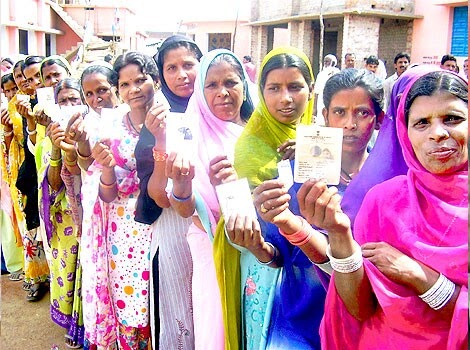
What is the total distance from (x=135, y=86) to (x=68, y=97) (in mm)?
934

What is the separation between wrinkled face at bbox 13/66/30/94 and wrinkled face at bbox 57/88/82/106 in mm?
1169

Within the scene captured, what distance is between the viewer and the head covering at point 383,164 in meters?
1.59

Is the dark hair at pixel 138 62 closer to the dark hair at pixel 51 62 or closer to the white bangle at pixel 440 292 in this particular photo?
the dark hair at pixel 51 62

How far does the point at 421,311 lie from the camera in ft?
4.42

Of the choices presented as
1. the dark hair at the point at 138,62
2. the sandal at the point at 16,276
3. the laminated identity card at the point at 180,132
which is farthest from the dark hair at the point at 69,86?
the sandal at the point at 16,276

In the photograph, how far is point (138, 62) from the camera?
8.96 feet

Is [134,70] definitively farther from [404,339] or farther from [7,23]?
[7,23]

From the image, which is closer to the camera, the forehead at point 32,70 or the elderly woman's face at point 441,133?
the elderly woman's face at point 441,133

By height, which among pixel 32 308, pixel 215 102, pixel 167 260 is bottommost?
pixel 32 308

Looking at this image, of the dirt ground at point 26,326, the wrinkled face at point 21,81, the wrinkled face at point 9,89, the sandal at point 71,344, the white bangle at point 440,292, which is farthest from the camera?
the wrinkled face at point 9,89

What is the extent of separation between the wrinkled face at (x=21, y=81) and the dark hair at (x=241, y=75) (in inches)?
107

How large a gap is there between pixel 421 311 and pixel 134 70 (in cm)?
196

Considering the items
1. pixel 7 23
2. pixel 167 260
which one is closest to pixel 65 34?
pixel 7 23

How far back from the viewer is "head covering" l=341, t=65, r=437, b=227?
1595mm
